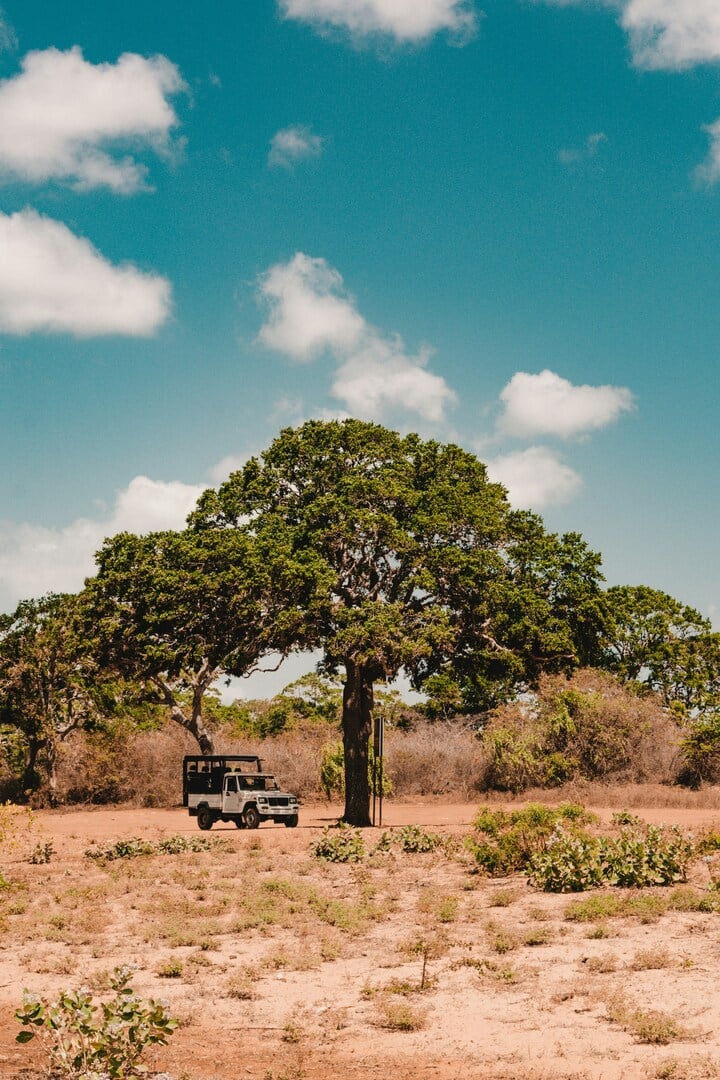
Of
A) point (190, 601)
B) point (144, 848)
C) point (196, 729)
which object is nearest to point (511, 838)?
point (144, 848)

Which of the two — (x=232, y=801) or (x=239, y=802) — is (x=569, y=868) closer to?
(x=239, y=802)

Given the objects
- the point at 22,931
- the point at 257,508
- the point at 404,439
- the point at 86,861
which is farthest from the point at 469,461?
the point at 22,931

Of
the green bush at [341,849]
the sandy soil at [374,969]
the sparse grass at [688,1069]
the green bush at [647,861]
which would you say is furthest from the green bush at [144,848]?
the sparse grass at [688,1069]

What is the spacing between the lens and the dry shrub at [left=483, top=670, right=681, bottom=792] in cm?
3856

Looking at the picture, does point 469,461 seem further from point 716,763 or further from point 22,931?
point 22,931

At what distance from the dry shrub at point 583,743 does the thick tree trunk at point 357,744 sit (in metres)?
10.3

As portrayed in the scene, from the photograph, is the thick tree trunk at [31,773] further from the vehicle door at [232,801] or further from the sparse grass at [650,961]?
the sparse grass at [650,961]

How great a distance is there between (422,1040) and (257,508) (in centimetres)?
2179

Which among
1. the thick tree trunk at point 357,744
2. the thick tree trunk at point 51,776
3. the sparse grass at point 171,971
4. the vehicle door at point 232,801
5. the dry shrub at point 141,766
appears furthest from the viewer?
the dry shrub at point 141,766

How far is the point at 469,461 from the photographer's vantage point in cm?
3053

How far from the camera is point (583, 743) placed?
39000 mm

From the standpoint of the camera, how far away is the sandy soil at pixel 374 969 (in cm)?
898

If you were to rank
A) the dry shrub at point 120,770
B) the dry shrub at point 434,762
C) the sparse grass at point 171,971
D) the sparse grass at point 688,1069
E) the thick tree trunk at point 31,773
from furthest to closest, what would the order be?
1. the thick tree trunk at point 31,773
2. the dry shrub at point 120,770
3. the dry shrub at point 434,762
4. the sparse grass at point 171,971
5. the sparse grass at point 688,1069

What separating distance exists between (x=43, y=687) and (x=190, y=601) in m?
18.5
